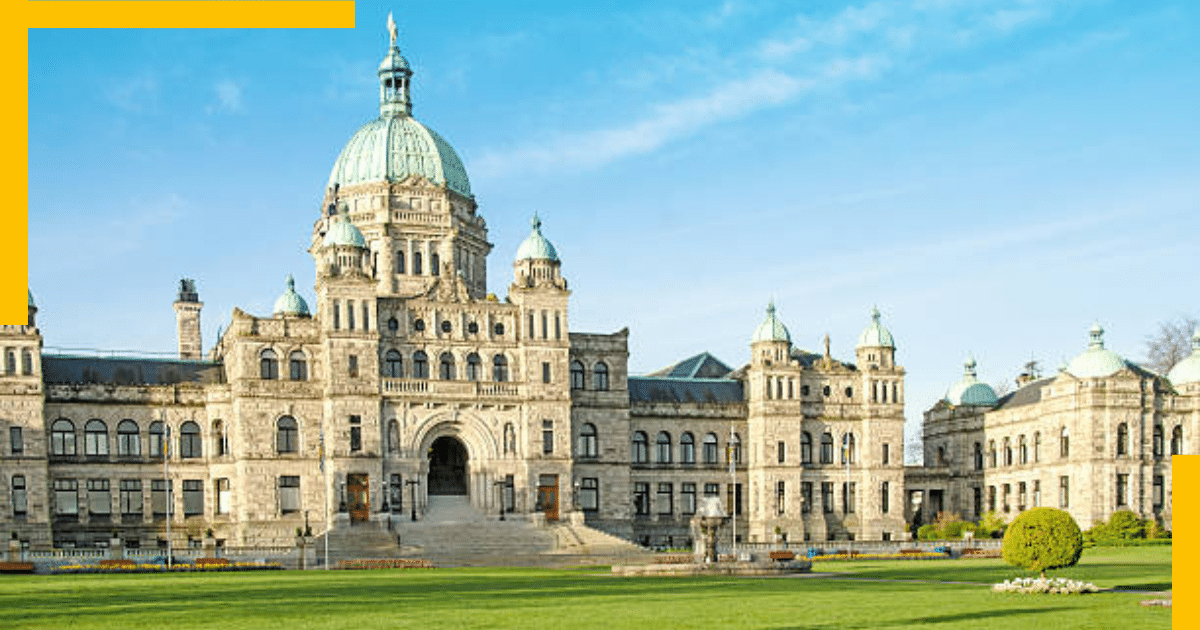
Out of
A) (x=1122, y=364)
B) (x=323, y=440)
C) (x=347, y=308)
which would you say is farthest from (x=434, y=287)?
(x=1122, y=364)

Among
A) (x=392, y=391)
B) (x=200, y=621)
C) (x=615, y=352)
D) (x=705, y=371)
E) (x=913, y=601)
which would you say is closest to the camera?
(x=200, y=621)

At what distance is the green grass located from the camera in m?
28.2

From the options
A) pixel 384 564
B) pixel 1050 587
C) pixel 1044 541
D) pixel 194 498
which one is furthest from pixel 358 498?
pixel 1050 587

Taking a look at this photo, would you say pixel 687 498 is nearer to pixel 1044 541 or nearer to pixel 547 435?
pixel 547 435

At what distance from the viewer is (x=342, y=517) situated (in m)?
78.8

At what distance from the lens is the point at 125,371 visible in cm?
8319

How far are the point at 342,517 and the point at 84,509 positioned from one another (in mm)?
15411

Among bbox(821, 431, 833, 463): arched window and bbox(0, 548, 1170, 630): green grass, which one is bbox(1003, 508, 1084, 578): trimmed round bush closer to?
bbox(0, 548, 1170, 630): green grass

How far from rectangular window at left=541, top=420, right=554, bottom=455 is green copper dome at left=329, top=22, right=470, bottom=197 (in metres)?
19.6

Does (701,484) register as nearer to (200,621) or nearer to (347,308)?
(347,308)

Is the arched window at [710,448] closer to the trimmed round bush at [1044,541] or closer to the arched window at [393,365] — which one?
the arched window at [393,365]

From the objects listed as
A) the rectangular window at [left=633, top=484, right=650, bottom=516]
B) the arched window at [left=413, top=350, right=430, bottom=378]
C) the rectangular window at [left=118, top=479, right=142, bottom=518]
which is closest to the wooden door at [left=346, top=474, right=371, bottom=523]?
the arched window at [left=413, top=350, right=430, bottom=378]

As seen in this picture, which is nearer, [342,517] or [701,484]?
[342,517]

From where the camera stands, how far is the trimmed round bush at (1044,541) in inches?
1449
